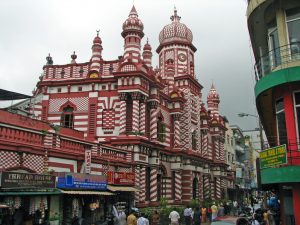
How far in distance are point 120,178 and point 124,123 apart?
735 centimetres

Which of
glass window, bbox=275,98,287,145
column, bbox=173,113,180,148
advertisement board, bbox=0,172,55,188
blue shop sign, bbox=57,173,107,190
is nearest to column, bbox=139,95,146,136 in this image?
column, bbox=173,113,180,148

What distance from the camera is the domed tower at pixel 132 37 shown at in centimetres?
3322

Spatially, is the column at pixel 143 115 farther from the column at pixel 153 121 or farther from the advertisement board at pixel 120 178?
the advertisement board at pixel 120 178

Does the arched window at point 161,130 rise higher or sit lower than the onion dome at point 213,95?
lower

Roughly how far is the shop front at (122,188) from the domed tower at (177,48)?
23011mm

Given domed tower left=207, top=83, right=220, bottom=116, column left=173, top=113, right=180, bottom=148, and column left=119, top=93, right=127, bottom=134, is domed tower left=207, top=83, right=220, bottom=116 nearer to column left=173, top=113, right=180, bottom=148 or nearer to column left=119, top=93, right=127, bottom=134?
column left=173, top=113, right=180, bottom=148

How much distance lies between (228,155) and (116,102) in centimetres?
3985

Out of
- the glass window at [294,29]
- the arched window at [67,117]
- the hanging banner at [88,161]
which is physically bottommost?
the hanging banner at [88,161]

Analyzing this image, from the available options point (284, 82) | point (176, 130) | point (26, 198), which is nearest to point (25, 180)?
point (26, 198)

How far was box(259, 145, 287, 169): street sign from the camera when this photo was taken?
12.7 metres

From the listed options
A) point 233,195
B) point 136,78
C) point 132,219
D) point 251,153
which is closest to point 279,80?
point 132,219

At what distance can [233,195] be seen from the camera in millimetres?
71500

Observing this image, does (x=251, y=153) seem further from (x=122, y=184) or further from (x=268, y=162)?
(x=268, y=162)

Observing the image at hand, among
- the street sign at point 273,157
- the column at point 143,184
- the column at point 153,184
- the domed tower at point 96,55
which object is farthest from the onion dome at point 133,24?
the street sign at point 273,157
